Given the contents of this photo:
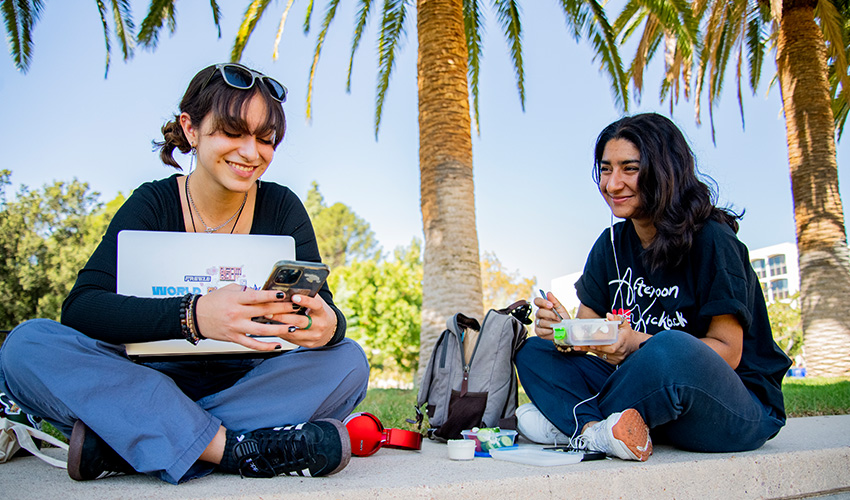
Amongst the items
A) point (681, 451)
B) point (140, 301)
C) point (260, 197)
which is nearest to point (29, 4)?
point (260, 197)

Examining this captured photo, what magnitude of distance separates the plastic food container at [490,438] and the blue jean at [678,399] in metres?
0.23

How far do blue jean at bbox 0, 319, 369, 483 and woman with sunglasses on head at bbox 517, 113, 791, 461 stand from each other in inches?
46.1

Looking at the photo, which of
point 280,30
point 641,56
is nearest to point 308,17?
point 280,30

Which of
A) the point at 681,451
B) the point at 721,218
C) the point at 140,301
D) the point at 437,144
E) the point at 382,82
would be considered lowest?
the point at 681,451

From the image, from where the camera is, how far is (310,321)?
79.5 inches

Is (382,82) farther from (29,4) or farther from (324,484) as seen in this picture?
(324,484)

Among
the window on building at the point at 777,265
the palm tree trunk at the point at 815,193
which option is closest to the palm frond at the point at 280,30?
the palm tree trunk at the point at 815,193

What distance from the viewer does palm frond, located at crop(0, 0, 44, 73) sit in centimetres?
812

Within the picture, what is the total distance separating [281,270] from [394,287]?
20358mm

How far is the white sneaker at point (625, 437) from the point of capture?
2.13 metres

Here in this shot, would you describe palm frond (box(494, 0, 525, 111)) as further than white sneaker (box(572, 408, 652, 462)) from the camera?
Yes

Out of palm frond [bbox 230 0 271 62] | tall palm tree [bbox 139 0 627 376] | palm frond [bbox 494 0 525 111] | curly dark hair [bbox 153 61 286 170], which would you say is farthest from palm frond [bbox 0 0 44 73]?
curly dark hair [bbox 153 61 286 170]

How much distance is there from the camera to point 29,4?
8.16 metres

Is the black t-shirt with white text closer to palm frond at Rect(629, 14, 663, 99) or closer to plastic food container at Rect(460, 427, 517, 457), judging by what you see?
plastic food container at Rect(460, 427, 517, 457)
